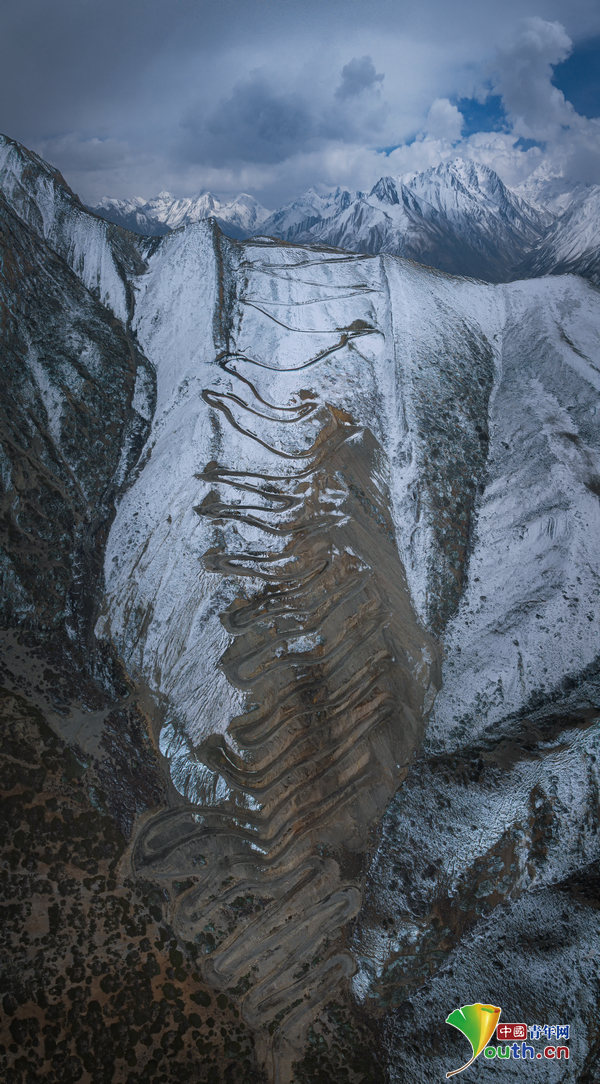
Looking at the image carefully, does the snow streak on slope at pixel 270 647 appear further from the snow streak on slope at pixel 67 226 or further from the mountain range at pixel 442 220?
the mountain range at pixel 442 220

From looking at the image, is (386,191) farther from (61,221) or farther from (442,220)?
(61,221)

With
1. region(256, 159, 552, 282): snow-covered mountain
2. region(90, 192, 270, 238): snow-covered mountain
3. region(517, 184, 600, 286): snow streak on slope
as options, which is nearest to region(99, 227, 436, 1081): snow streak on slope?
region(517, 184, 600, 286): snow streak on slope

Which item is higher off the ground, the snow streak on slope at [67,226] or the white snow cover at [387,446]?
the snow streak on slope at [67,226]

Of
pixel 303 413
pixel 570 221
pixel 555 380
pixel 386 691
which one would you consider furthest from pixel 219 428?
pixel 570 221

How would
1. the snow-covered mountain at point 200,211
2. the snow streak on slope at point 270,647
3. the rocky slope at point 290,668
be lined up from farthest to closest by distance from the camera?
the snow-covered mountain at point 200,211
the snow streak on slope at point 270,647
the rocky slope at point 290,668

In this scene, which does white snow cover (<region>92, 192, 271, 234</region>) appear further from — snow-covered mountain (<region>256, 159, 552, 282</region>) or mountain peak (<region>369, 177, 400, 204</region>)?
mountain peak (<region>369, 177, 400, 204</region>)

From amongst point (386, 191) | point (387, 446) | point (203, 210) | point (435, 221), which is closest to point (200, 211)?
point (203, 210)

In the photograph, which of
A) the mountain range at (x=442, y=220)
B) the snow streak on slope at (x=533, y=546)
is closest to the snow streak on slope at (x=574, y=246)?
the mountain range at (x=442, y=220)
